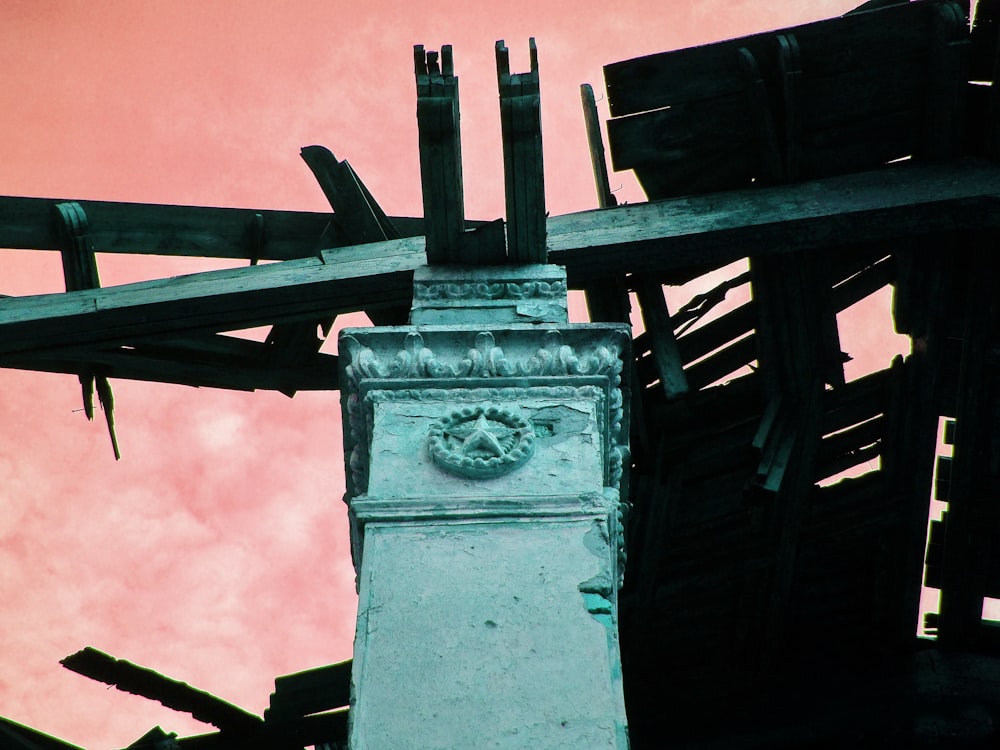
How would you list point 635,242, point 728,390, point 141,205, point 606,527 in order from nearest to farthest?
point 606,527 < point 635,242 < point 141,205 < point 728,390

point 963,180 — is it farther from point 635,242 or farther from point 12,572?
point 12,572

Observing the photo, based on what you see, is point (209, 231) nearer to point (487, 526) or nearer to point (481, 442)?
point (481, 442)

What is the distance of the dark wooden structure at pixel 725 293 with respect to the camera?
6.62m

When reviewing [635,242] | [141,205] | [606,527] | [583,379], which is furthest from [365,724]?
[141,205]

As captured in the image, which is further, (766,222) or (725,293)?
(725,293)

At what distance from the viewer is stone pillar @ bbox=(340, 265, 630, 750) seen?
4070 millimetres

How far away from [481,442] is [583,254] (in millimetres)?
1899

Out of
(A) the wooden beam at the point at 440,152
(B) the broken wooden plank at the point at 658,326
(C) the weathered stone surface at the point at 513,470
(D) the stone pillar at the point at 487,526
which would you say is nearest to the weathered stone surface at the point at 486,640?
(D) the stone pillar at the point at 487,526

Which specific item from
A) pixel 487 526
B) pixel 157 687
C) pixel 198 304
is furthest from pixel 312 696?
pixel 487 526

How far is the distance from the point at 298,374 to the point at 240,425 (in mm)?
10688

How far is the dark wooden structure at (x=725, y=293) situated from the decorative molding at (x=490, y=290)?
A: 19 centimetres

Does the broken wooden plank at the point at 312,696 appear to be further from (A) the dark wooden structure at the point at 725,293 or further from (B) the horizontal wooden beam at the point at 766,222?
(B) the horizontal wooden beam at the point at 766,222

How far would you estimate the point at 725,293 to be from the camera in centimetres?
762

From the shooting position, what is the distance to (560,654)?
4219mm
